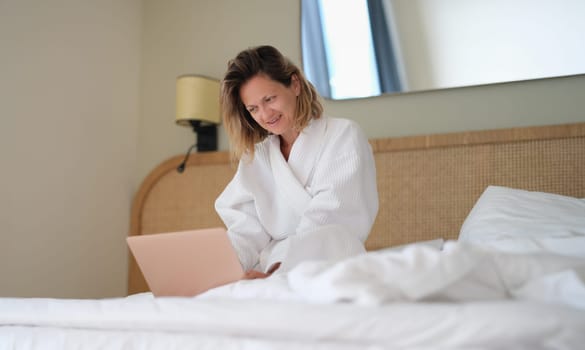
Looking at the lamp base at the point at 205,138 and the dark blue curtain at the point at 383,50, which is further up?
the dark blue curtain at the point at 383,50

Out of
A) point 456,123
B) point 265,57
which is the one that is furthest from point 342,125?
point 456,123

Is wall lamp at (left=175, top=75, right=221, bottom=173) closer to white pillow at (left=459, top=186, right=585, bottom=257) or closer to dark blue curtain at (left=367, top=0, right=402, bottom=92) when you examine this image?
dark blue curtain at (left=367, top=0, right=402, bottom=92)

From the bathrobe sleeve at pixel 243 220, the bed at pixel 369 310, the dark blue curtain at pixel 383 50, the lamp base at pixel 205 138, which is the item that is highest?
the dark blue curtain at pixel 383 50

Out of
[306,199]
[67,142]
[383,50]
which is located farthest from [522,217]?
[67,142]

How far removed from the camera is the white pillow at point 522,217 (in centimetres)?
165

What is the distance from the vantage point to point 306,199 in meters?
1.78

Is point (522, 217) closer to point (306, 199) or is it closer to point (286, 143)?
point (306, 199)

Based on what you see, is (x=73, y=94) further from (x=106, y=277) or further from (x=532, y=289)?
(x=532, y=289)

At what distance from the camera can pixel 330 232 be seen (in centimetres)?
155

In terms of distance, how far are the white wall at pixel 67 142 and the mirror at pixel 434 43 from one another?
3.27 ft

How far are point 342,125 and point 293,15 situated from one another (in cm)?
119

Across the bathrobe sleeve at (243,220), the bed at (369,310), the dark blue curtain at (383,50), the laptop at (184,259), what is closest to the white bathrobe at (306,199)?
the bathrobe sleeve at (243,220)

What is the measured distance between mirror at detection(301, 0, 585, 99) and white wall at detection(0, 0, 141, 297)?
3.27 feet

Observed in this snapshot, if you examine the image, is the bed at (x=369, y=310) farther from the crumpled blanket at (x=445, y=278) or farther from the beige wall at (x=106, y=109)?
the beige wall at (x=106, y=109)
